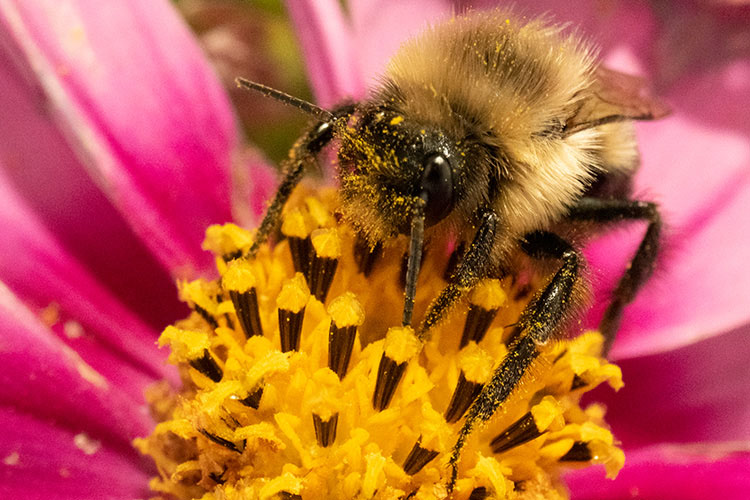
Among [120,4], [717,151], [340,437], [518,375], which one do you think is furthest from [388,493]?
[717,151]

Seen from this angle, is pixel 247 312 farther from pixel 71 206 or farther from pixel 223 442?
pixel 71 206

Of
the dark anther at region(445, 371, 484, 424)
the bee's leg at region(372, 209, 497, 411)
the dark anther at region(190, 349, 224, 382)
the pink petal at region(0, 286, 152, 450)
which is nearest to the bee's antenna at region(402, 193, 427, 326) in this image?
the bee's leg at region(372, 209, 497, 411)

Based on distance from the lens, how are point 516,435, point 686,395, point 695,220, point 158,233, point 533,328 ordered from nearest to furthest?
point 533,328, point 516,435, point 158,233, point 686,395, point 695,220

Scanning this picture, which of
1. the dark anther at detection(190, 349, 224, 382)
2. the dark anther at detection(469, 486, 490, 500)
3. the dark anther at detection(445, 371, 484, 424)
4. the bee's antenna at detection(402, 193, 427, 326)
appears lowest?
the dark anther at detection(469, 486, 490, 500)

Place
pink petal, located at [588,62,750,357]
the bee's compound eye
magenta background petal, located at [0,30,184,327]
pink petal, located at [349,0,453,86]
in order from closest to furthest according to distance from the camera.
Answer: the bee's compound eye < magenta background petal, located at [0,30,184,327] < pink petal, located at [588,62,750,357] < pink petal, located at [349,0,453,86]

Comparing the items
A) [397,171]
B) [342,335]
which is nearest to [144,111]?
[342,335]

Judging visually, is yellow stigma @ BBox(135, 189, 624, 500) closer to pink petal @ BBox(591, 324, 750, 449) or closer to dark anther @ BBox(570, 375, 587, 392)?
dark anther @ BBox(570, 375, 587, 392)
